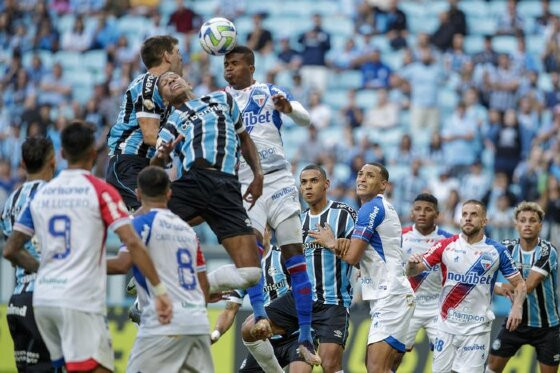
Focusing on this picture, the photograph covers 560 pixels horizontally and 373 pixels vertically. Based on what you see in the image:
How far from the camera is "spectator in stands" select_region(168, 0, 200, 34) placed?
26734mm

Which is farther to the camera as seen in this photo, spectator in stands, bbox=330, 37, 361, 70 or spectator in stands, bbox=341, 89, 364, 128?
spectator in stands, bbox=330, 37, 361, 70

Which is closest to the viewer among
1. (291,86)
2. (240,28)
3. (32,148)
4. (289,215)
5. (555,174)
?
(32,148)

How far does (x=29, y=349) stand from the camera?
30.9 feet

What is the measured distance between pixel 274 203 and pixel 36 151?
8.47 feet

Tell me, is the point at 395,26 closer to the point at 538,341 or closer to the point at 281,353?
the point at 538,341

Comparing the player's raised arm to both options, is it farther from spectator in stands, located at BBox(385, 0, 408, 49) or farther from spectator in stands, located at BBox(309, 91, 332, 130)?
spectator in stands, located at BBox(385, 0, 408, 49)

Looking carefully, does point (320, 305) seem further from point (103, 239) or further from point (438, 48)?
point (438, 48)

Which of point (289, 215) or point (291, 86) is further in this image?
point (291, 86)

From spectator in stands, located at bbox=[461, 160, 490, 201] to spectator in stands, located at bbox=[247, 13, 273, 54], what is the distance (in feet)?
20.7

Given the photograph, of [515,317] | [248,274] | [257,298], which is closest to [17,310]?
[248,274]

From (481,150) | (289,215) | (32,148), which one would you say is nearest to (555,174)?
(481,150)

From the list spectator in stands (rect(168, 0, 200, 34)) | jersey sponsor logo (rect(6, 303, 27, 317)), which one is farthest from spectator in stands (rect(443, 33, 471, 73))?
jersey sponsor logo (rect(6, 303, 27, 317))

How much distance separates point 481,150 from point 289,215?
40.3ft

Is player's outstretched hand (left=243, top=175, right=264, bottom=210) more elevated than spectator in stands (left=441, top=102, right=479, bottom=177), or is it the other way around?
spectator in stands (left=441, top=102, right=479, bottom=177)
